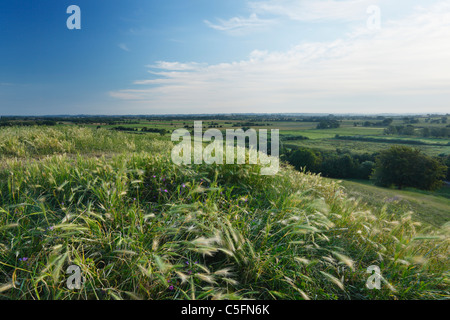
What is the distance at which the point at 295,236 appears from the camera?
3275 millimetres

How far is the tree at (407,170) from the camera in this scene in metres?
39.2

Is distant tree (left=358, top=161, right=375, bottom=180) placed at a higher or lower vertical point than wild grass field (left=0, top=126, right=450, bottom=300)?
lower

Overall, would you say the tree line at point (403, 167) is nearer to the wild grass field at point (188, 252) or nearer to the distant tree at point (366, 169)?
the distant tree at point (366, 169)

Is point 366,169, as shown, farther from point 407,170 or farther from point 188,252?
point 188,252

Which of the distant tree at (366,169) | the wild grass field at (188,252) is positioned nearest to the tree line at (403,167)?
the distant tree at (366,169)

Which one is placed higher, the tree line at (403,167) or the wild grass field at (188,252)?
the wild grass field at (188,252)

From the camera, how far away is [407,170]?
41.0 meters

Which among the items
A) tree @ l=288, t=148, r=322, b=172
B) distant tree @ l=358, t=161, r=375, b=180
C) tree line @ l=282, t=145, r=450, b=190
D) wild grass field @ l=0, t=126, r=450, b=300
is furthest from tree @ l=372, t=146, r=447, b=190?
wild grass field @ l=0, t=126, r=450, b=300

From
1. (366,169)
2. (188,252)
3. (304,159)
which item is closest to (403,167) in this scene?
(366,169)

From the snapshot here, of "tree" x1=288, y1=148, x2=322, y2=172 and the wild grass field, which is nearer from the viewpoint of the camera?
the wild grass field

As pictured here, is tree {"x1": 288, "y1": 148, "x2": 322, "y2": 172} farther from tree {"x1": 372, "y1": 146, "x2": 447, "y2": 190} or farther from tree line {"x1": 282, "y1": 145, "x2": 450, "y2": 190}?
tree {"x1": 372, "y1": 146, "x2": 447, "y2": 190}

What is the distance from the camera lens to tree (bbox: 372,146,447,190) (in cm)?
3924
